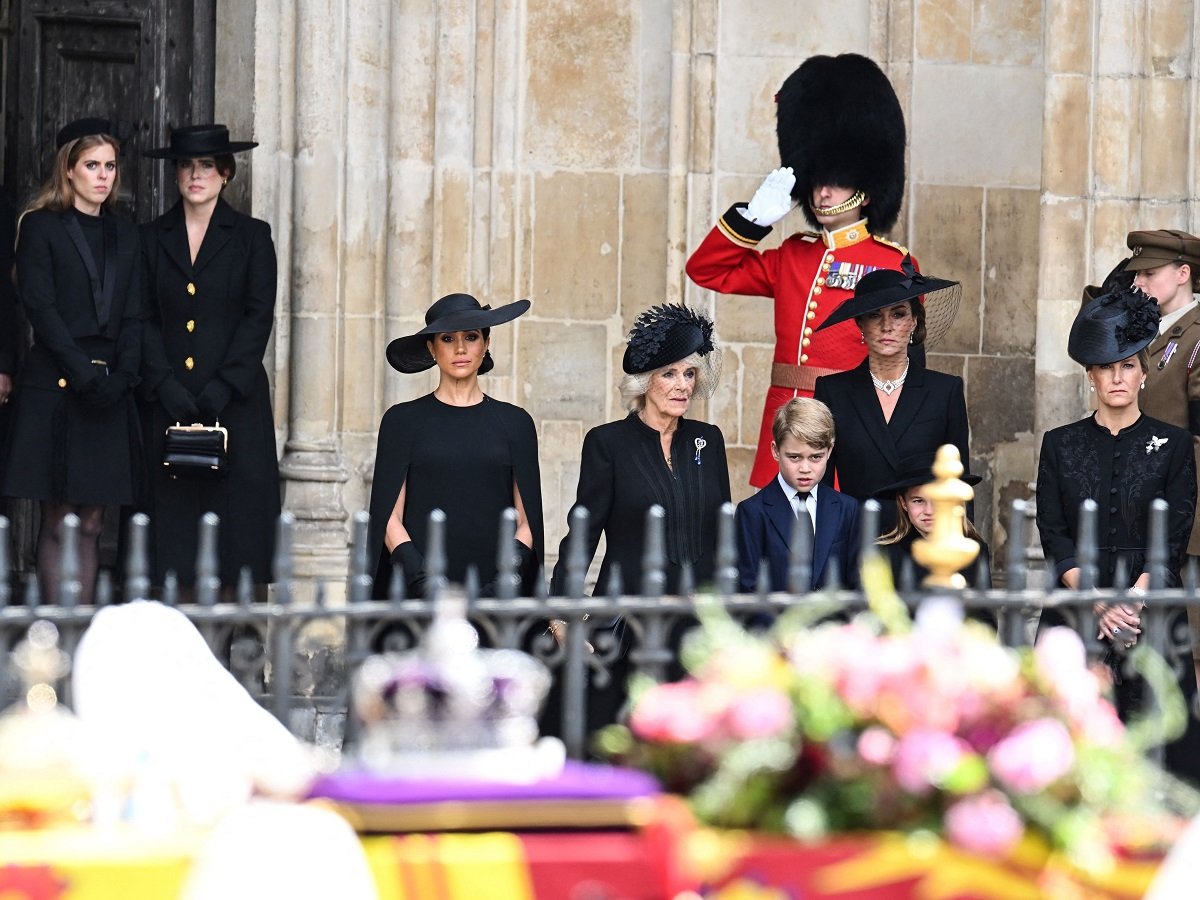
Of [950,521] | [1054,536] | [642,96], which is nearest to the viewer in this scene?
[950,521]

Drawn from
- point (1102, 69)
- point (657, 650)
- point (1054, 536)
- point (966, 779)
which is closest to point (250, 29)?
point (1102, 69)

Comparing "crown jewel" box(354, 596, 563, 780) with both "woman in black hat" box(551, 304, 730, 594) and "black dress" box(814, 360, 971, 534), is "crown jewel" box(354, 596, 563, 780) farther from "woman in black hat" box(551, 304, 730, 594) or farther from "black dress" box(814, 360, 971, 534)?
"black dress" box(814, 360, 971, 534)

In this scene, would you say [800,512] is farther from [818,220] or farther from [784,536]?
[818,220]

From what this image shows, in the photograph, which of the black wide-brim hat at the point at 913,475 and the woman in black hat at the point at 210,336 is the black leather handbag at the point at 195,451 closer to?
the woman in black hat at the point at 210,336

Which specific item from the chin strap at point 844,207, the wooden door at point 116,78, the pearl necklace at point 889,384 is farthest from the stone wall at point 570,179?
the pearl necklace at point 889,384

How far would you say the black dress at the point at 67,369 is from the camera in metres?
8.23

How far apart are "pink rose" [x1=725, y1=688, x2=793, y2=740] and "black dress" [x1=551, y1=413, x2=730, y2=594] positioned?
110 inches

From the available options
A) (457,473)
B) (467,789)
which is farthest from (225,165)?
(467,789)

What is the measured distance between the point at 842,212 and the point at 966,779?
14.0ft

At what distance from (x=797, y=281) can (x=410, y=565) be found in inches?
70.8

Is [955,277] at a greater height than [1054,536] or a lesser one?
greater

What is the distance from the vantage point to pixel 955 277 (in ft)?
31.2

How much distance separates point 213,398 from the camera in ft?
27.4

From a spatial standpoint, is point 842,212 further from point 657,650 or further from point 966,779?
point 966,779
